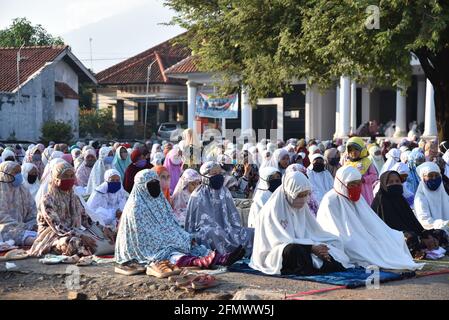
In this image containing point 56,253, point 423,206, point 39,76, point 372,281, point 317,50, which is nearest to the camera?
point 372,281

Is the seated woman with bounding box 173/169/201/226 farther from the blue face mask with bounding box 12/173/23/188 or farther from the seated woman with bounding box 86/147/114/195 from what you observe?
the seated woman with bounding box 86/147/114/195

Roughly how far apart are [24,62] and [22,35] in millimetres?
14751

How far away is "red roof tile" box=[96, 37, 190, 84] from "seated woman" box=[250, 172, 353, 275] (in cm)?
2894

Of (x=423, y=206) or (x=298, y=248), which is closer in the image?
(x=298, y=248)

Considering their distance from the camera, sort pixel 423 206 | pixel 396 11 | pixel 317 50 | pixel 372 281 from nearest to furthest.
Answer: pixel 372 281, pixel 423 206, pixel 396 11, pixel 317 50

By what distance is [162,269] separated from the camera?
7.18m

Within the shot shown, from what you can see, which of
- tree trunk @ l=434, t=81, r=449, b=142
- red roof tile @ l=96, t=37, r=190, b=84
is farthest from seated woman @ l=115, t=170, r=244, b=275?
red roof tile @ l=96, t=37, r=190, b=84

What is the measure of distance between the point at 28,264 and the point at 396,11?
7.48 meters

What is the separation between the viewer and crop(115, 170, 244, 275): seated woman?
764 cm

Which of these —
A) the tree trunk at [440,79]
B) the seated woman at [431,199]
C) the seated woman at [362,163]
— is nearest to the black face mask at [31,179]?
the seated woman at [362,163]

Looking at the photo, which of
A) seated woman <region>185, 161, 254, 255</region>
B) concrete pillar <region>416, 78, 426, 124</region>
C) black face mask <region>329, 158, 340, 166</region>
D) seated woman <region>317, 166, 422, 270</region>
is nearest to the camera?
seated woman <region>317, 166, 422, 270</region>
